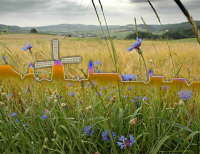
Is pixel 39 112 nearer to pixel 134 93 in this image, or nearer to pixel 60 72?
pixel 60 72

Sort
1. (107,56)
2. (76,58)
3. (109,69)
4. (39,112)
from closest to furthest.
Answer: (76,58)
(39,112)
(109,69)
(107,56)

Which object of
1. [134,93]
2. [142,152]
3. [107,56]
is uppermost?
[107,56]

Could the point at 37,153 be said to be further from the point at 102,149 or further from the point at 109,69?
the point at 109,69

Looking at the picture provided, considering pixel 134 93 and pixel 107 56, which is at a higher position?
pixel 107 56

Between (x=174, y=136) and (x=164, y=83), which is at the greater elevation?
(x=164, y=83)

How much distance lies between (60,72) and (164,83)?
0.24 m

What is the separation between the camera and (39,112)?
0.53 meters

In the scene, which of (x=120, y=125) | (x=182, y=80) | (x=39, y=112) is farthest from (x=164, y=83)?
(x=39, y=112)

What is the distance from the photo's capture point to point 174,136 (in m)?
0.43

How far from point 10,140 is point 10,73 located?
16cm

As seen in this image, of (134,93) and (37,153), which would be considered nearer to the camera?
(37,153)

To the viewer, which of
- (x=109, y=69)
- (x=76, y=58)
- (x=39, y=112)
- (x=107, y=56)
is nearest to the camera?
(x=76, y=58)

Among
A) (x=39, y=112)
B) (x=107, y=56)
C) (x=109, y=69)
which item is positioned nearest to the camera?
(x=39, y=112)

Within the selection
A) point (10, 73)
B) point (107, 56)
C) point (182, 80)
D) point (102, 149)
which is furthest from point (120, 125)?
point (107, 56)
